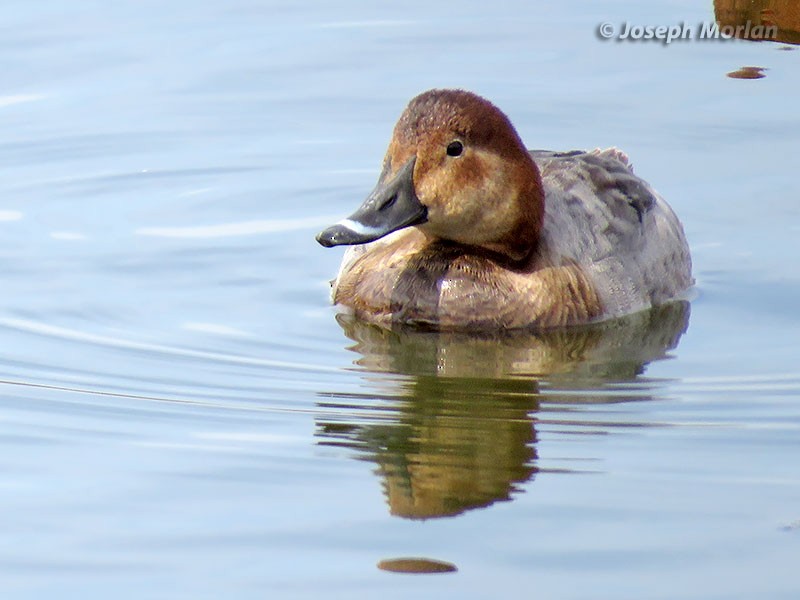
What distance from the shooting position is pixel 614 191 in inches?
340

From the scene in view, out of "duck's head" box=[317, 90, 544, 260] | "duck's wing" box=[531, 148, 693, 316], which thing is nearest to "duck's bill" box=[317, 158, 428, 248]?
"duck's head" box=[317, 90, 544, 260]

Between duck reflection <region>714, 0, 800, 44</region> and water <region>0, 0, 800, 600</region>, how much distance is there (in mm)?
144

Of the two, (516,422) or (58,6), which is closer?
(516,422)

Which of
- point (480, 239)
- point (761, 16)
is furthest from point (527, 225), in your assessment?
point (761, 16)

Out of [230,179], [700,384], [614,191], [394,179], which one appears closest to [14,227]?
[230,179]

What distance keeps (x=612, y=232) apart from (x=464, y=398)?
1829 mm

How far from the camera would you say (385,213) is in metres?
7.48

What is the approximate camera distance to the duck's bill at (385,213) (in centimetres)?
734

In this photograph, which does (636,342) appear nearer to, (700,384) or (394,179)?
(700,384)

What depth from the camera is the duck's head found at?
24.7 feet

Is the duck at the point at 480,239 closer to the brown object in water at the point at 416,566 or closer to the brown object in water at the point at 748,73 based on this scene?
the brown object in water at the point at 416,566

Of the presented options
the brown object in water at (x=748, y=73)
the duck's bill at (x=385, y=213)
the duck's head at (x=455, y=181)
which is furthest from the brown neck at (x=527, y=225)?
the brown object in water at (x=748, y=73)

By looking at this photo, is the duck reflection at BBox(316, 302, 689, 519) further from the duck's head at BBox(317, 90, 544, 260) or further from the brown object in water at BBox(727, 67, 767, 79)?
the brown object in water at BBox(727, 67, 767, 79)

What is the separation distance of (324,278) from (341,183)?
4.86 ft
